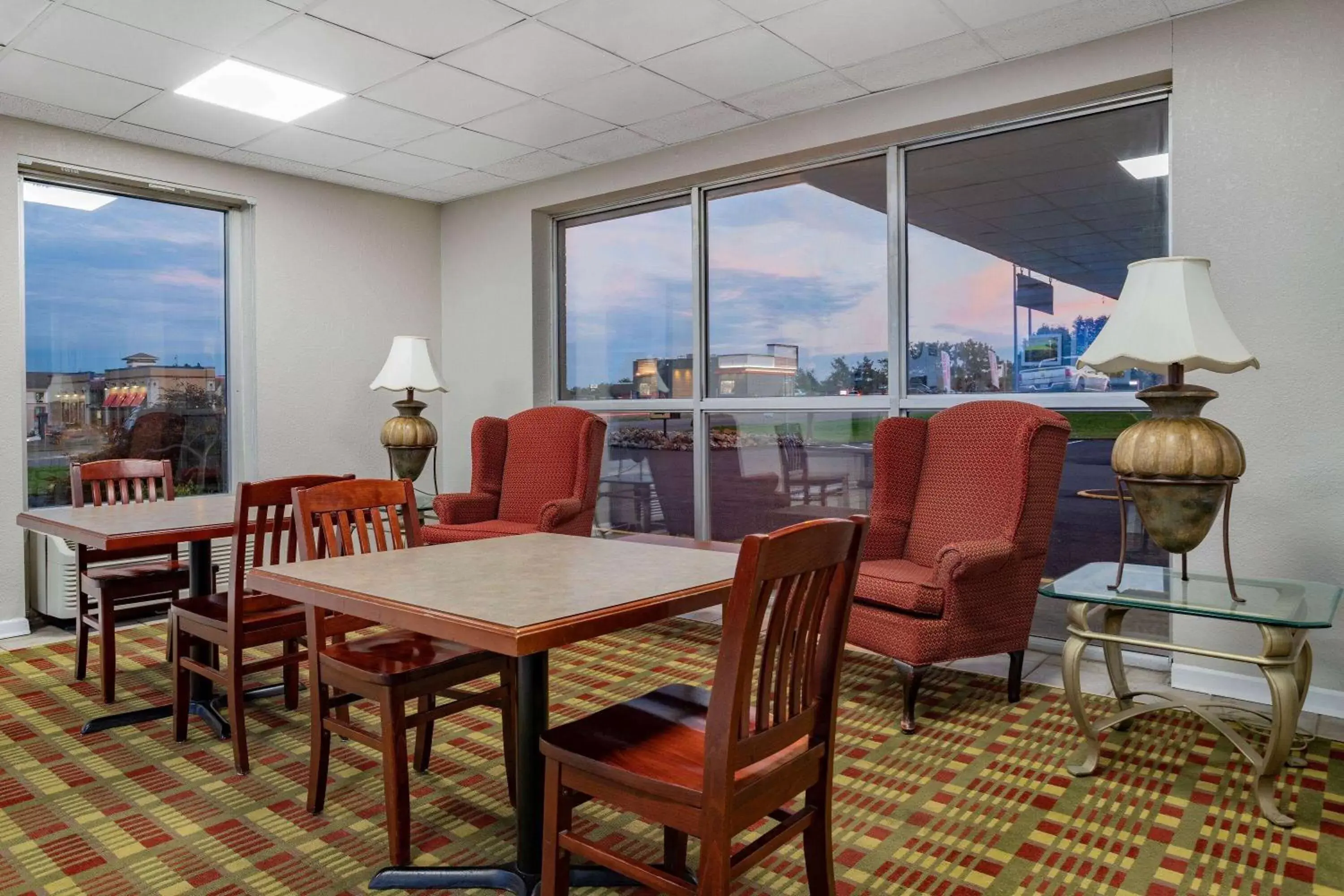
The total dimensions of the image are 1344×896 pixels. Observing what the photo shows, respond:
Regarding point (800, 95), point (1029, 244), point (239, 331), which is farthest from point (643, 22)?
point (239, 331)

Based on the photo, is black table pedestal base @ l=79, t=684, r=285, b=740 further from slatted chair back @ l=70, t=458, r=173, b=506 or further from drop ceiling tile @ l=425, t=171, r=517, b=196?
drop ceiling tile @ l=425, t=171, r=517, b=196

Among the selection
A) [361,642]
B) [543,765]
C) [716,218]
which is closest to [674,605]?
[543,765]

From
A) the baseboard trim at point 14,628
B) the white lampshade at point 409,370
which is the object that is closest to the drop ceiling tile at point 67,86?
the white lampshade at point 409,370

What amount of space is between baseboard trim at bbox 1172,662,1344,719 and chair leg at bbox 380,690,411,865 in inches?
119

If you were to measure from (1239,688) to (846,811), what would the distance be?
1.95 meters

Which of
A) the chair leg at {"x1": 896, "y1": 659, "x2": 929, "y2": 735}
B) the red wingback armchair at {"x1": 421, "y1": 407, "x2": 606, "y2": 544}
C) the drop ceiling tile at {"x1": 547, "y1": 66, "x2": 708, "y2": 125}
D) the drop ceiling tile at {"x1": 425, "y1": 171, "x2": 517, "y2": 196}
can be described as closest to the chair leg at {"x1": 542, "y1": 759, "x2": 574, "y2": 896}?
the chair leg at {"x1": 896, "y1": 659, "x2": 929, "y2": 735}

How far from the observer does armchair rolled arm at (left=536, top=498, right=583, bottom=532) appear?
4340 millimetres

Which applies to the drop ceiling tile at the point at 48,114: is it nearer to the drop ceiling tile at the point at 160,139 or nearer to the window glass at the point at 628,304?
the drop ceiling tile at the point at 160,139

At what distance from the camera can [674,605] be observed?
5.84 ft

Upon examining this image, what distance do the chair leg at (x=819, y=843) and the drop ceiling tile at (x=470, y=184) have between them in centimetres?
472

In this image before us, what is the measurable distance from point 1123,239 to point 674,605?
123 inches

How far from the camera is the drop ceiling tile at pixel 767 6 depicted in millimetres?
3242

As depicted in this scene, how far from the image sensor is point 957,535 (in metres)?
3.55

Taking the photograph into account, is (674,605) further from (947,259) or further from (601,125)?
(601,125)
